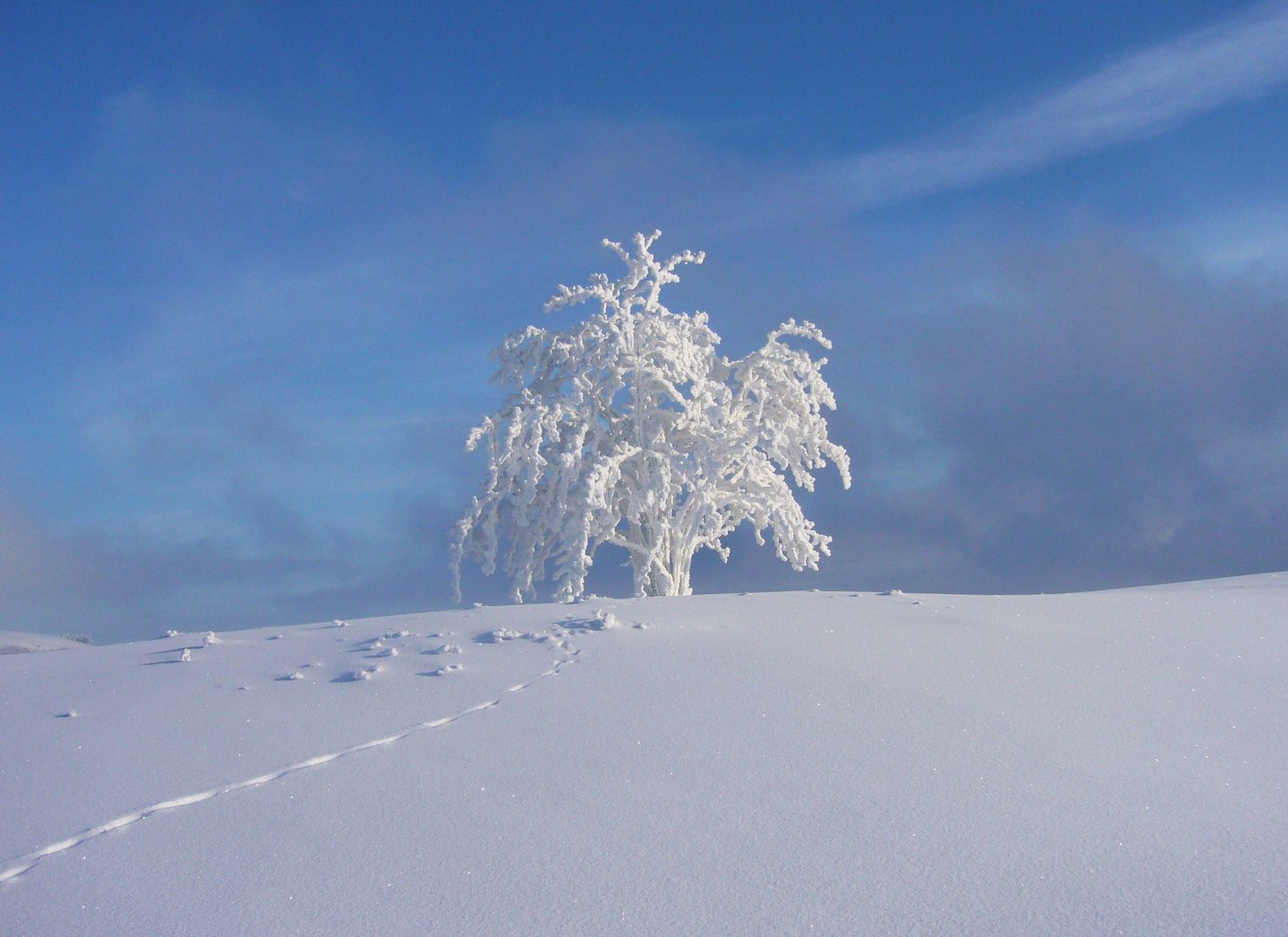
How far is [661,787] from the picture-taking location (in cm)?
421

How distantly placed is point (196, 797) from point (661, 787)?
2.32 metres

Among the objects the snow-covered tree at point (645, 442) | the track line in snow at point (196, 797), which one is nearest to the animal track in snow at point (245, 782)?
the track line in snow at point (196, 797)

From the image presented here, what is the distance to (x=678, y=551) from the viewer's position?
17.6 meters

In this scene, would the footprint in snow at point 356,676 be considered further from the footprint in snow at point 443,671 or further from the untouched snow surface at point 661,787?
the footprint in snow at point 443,671

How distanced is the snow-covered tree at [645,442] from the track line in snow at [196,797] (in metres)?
10.4

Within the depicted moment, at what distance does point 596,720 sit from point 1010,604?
5.61 metres

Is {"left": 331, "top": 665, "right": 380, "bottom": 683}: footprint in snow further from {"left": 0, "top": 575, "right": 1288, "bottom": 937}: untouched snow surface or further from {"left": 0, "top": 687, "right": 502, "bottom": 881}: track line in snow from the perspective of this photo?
{"left": 0, "top": 687, "right": 502, "bottom": 881}: track line in snow

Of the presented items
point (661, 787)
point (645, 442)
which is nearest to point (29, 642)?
point (645, 442)

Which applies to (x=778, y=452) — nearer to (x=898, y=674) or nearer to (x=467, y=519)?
(x=467, y=519)

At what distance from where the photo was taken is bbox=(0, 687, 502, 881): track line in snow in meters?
3.74

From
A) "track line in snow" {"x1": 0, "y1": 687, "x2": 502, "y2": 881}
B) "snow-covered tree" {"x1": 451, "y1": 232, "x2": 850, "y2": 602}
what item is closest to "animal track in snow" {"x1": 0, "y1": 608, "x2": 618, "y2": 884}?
"track line in snow" {"x1": 0, "y1": 687, "x2": 502, "y2": 881}

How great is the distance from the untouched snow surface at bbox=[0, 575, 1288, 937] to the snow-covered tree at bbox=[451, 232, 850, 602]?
9092 millimetres

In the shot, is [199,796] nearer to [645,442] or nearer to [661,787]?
[661,787]

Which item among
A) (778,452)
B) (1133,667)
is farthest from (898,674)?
(778,452)
